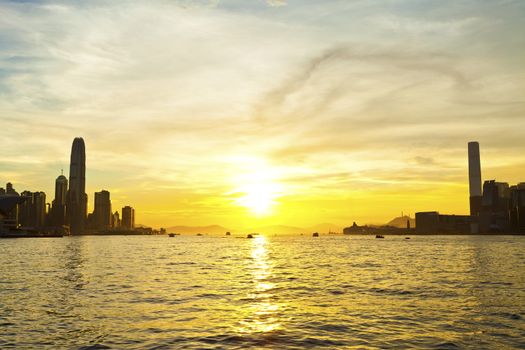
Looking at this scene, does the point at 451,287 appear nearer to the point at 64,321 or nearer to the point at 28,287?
the point at 64,321

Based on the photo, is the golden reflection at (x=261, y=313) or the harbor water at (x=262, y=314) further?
the golden reflection at (x=261, y=313)

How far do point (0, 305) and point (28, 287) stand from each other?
14000 millimetres

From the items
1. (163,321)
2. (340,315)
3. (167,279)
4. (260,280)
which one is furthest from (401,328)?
(167,279)

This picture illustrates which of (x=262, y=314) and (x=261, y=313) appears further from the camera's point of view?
(x=261, y=313)

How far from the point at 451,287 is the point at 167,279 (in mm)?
37530

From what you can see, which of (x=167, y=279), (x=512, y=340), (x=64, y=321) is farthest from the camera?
(x=167, y=279)

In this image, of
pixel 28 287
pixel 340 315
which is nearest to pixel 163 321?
pixel 340 315

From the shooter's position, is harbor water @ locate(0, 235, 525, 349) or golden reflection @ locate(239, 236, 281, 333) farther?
golden reflection @ locate(239, 236, 281, 333)

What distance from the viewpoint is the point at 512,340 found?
88.2ft

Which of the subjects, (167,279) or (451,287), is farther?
(167,279)

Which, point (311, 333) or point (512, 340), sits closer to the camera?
point (512, 340)

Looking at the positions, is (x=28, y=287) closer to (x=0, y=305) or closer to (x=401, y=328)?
Answer: (x=0, y=305)

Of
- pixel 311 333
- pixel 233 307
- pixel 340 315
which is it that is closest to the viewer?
pixel 311 333

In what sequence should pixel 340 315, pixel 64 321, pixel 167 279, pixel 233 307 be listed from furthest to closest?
pixel 167 279 → pixel 233 307 → pixel 340 315 → pixel 64 321
